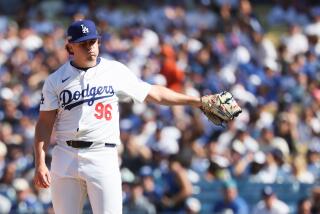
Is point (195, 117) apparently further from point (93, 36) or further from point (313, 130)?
point (93, 36)

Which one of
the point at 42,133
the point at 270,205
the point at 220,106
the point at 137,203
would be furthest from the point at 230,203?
the point at 42,133

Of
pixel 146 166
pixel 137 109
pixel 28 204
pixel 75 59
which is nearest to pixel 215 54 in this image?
pixel 137 109

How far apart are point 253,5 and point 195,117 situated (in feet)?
18.8

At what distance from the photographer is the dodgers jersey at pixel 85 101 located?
20.0 feet

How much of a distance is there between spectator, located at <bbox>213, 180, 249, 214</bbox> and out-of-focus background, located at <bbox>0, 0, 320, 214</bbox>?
0.02 m

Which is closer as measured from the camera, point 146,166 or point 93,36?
point 93,36

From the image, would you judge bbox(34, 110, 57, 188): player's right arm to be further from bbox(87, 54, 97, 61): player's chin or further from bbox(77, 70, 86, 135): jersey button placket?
bbox(87, 54, 97, 61): player's chin

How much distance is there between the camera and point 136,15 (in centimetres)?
1808

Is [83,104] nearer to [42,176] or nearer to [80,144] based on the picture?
[80,144]

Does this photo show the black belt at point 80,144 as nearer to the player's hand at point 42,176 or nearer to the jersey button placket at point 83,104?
the jersey button placket at point 83,104

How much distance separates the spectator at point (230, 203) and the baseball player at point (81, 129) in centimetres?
551

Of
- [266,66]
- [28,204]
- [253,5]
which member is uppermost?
[253,5]

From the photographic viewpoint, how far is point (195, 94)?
14.3 metres

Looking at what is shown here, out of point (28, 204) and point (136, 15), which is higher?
point (136, 15)
